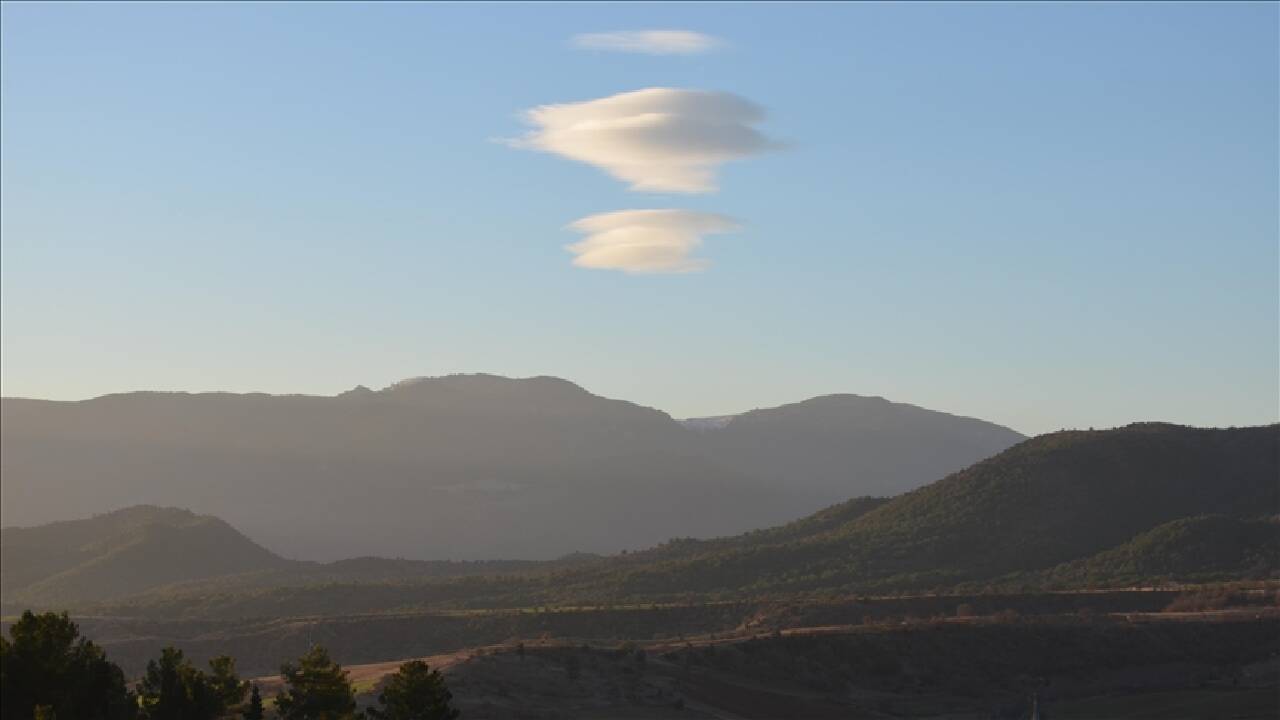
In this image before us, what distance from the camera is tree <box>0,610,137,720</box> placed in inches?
1229

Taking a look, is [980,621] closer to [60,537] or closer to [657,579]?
[657,579]

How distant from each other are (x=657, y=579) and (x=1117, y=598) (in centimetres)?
3376

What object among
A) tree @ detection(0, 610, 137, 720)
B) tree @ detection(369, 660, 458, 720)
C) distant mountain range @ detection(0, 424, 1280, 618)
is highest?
distant mountain range @ detection(0, 424, 1280, 618)

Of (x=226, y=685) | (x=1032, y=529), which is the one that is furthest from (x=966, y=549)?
(x=226, y=685)

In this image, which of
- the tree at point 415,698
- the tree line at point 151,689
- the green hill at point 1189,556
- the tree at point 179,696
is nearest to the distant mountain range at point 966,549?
the green hill at point 1189,556

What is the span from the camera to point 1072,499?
12125cm

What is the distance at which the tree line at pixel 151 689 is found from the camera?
31438 millimetres

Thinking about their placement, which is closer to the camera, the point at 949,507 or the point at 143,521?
the point at 949,507

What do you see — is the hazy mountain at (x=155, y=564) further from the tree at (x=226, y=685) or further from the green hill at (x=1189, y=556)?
the tree at (x=226, y=685)

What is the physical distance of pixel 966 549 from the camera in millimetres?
114312

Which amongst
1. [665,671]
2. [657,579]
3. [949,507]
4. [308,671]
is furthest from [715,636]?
[949,507]

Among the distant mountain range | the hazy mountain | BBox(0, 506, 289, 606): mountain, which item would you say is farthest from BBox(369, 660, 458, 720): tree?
BBox(0, 506, 289, 606): mountain

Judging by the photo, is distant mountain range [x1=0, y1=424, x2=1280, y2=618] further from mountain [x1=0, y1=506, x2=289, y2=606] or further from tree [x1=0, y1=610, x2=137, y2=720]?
tree [x1=0, y1=610, x2=137, y2=720]

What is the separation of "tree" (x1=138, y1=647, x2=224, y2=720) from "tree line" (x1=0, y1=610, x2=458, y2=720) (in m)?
0.02
